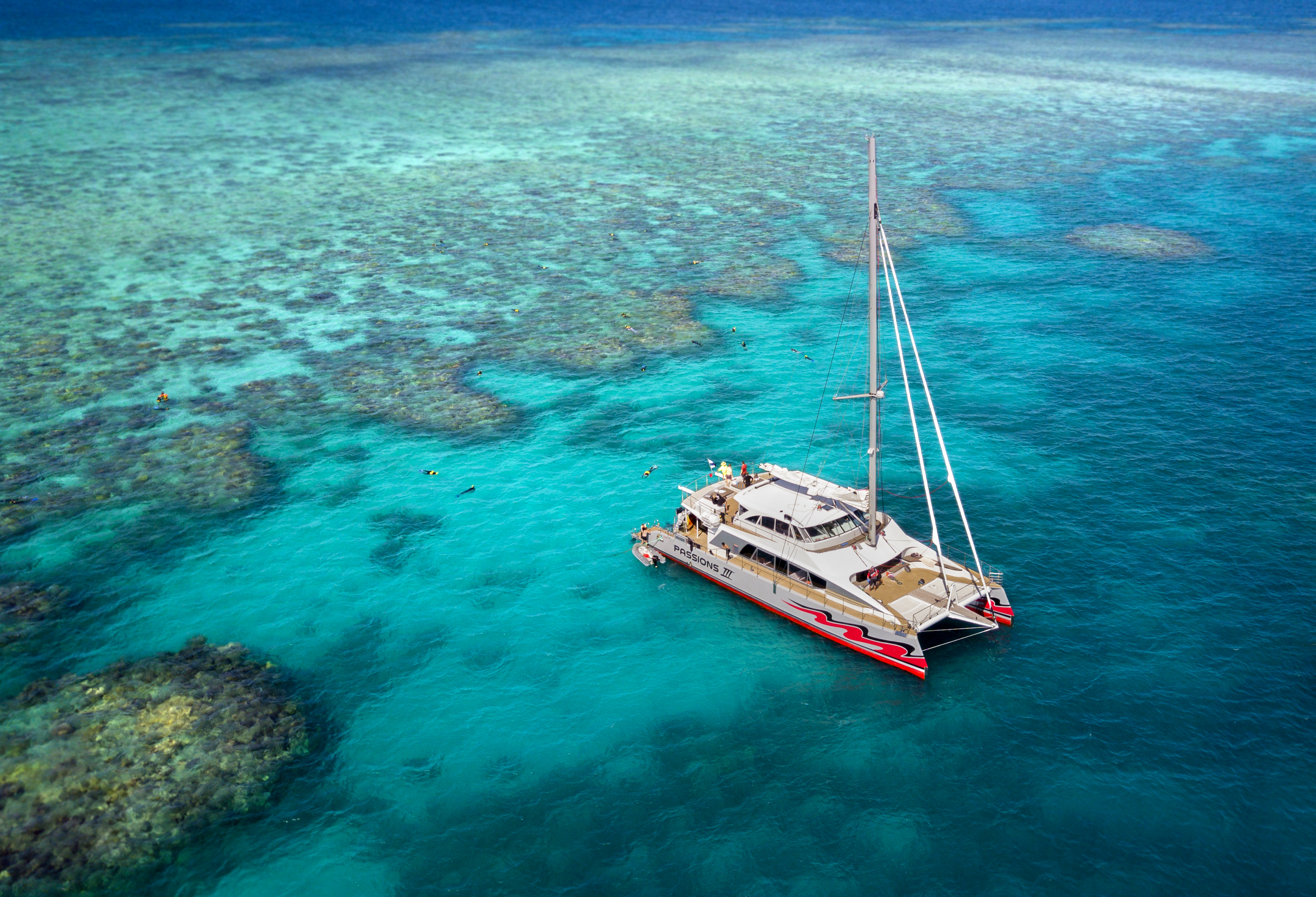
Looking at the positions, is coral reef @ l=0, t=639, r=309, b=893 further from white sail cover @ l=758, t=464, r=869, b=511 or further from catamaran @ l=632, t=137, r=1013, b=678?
white sail cover @ l=758, t=464, r=869, b=511

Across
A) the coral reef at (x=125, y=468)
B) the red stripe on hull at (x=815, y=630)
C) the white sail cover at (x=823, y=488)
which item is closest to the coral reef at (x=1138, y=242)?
the white sail cover at (x=823, y=488)

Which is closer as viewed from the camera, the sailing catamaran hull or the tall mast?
the sailing catamaran hull

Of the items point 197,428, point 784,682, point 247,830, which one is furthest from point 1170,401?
point 197,428

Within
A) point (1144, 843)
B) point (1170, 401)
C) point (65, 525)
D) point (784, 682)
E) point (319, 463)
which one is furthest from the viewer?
point (1170, 401)

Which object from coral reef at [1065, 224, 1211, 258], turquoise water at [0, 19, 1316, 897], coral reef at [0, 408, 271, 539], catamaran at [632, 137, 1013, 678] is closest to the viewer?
turquoise water at [0, 19, 1316, 897]

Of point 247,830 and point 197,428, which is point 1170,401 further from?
point 197,428

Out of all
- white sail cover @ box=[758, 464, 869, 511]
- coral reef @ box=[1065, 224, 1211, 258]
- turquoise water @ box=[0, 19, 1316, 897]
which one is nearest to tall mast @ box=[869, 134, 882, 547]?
white sail cover @ box=[758, 464, 869, 511]

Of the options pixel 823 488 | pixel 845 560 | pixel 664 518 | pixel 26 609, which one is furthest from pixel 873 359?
pixel 26 609
